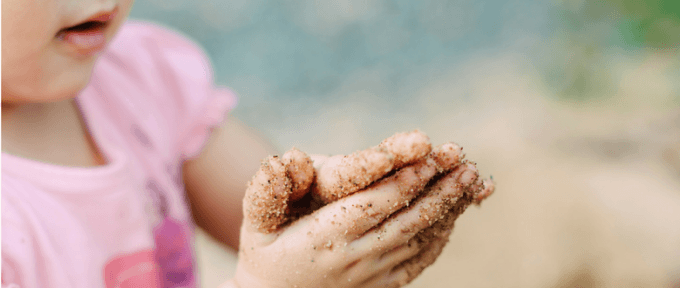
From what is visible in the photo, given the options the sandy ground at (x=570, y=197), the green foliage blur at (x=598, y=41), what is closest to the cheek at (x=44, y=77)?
the sandy ground at (x=570, y=197)

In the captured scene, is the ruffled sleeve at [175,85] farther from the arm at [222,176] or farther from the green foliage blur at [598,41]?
the green foliage blur at [598,41]

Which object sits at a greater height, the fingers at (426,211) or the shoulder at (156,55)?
the fingers at (426,211)

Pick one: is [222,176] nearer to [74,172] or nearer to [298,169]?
Result: [74,172]

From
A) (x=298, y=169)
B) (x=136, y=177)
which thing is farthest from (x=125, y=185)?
(x=298, y=169)

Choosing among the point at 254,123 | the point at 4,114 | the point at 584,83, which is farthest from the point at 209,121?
the point at 584,83

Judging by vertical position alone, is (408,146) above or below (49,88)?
above

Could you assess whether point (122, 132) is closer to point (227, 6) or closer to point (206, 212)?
point (206, 212)
